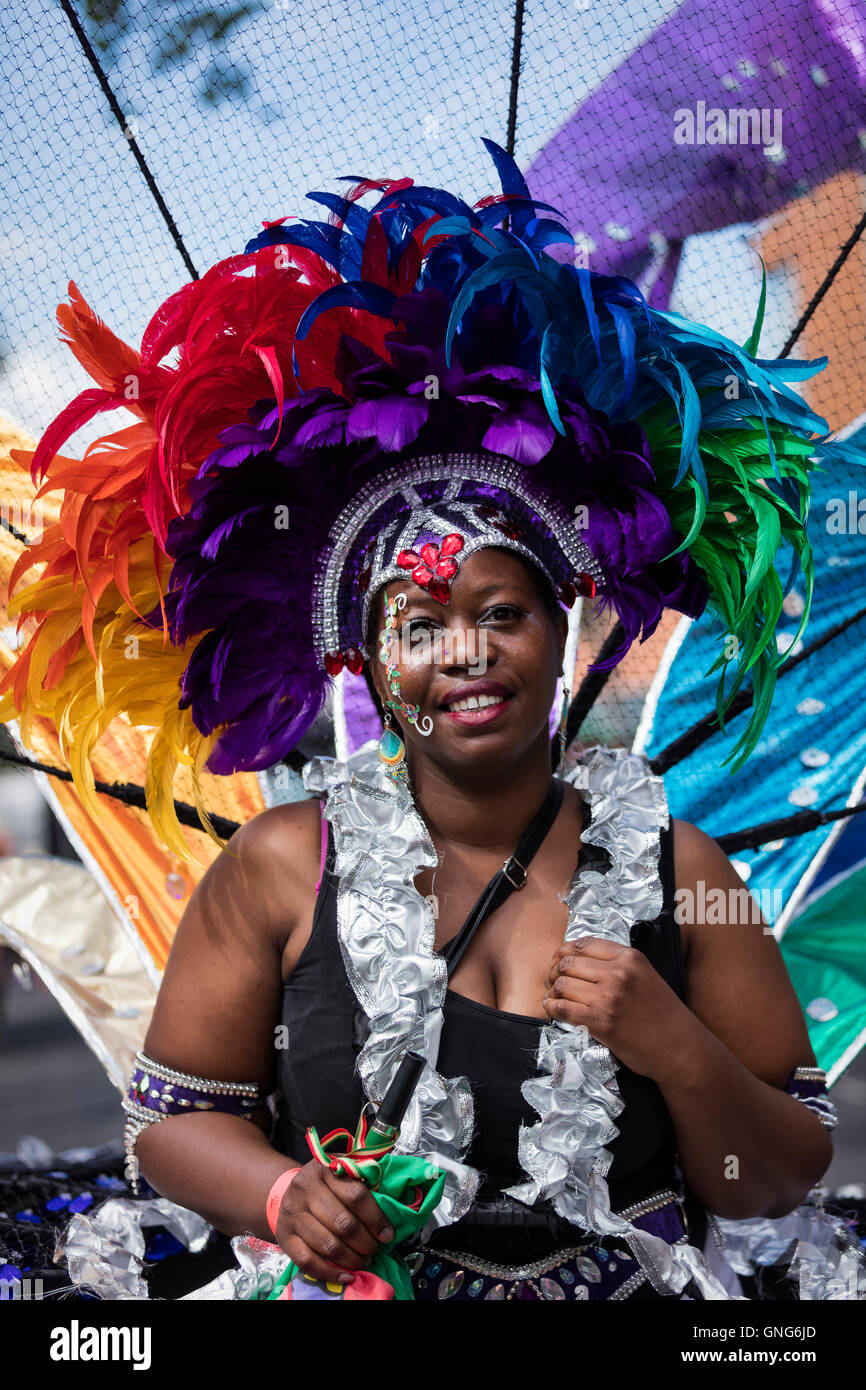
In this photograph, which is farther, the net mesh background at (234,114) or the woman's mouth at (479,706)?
the net mesh background at (234,114)

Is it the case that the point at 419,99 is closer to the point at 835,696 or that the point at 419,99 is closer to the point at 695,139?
the point at 695,139

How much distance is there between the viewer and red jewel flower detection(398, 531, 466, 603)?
6.44 feet

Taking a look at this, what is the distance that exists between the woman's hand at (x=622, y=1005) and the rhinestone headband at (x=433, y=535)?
605 millimetres

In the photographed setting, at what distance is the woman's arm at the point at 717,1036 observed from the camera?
1877 mm

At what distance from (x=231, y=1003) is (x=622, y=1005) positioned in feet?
2.11

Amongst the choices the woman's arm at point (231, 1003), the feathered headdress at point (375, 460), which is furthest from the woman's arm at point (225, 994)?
the feathered headdress at point (375, 460)

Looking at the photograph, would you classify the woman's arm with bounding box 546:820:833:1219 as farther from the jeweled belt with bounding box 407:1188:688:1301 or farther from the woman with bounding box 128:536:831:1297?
the jeweled belt with bounding box 407:1188:688:1301

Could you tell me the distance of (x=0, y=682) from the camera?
2.17 metres

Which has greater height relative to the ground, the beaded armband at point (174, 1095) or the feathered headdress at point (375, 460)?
the feathered headdress at point (375, 460)

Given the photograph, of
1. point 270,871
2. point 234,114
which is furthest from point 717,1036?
point 234,114

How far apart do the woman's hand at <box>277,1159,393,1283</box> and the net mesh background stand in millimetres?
1589

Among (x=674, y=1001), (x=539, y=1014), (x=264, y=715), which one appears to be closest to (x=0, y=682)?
(x=264, y=715)

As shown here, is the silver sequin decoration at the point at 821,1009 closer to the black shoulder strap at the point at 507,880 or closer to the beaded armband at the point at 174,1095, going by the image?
the black shoulder strap at the point at 507,880

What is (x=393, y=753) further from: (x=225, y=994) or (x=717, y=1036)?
(x=717, y=1036)
